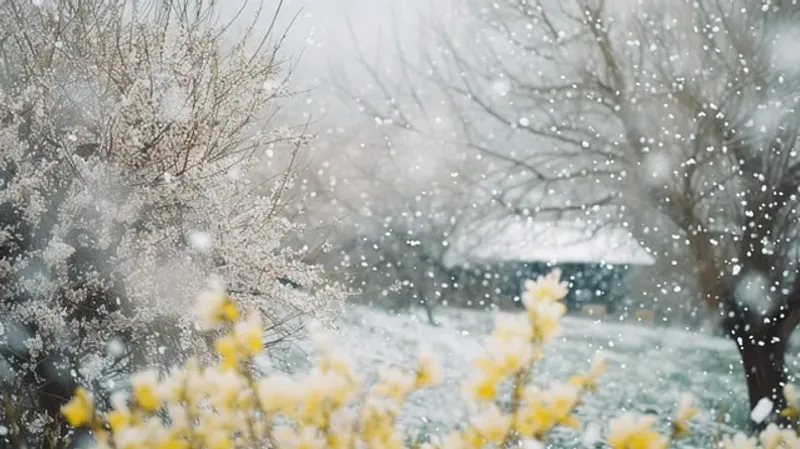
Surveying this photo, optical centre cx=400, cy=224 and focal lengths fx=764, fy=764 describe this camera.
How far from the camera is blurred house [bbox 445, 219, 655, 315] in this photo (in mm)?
7453

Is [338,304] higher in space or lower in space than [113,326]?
higher

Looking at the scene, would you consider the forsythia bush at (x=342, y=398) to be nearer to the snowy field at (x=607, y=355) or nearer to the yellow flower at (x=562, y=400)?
the yellow flower at (x=562, y=400)

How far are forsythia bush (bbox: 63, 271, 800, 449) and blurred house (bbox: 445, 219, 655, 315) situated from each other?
19.7 feet

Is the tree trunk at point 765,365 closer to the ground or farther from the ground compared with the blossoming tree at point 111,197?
closer to the ground

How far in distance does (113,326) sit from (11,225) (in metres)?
0.68

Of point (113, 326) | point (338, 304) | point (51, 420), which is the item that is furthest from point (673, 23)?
point (51, 420)

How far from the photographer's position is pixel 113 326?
383 centimetres

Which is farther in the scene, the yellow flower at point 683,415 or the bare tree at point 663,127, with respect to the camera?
the bare tree at point 663,127

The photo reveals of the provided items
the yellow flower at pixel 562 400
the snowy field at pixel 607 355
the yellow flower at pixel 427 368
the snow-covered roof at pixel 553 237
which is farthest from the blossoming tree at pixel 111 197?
the snow-covered roof at pixel 553 237

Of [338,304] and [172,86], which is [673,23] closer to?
[338,304]

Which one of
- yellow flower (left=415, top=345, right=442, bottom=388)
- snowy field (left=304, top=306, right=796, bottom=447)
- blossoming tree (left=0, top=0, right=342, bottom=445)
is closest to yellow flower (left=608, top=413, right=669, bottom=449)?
yellow flower (left=415, top=345, right=442, bottom=388)

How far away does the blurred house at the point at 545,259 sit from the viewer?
293 inches

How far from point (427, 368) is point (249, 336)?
27 centimetres

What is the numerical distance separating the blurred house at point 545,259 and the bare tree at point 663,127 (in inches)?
10.4
